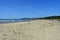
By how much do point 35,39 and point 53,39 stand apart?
1328 millimetres

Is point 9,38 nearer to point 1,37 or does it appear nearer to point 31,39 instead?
point 1,37

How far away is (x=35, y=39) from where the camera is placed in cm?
1324

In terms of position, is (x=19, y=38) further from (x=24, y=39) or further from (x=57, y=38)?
(x=57, y=38)

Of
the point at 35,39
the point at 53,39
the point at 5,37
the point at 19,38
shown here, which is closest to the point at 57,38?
the point at 53,39

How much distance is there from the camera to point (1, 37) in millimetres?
13367

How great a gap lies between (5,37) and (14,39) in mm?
825

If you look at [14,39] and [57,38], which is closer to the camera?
[14,39]

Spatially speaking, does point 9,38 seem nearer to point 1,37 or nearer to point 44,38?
Answer: point 1,37

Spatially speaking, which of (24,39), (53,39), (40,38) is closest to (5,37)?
(24,39)

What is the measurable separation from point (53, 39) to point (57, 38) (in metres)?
0.45

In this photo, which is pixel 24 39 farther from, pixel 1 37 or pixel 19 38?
pixel 1 37

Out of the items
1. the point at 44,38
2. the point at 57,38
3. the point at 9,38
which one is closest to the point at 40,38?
the point at 44,38

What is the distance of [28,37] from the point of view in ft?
44.8

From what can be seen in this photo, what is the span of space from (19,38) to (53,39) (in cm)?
245
